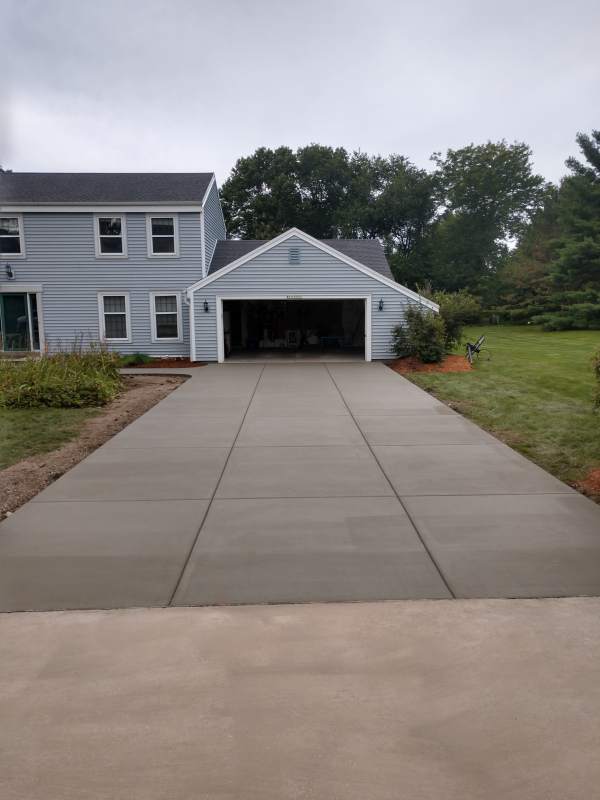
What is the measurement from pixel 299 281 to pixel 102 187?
829cm

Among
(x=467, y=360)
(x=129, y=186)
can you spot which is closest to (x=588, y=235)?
(x=467, y=360)

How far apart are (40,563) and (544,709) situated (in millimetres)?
3687

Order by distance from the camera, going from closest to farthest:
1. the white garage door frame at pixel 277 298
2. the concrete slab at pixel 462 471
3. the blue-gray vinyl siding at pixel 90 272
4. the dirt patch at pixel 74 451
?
1. the concrete slab at pixel 462 471
2. the dirt patch at pixel 74 451
3. the white garage door frame at pixel 277 298
4. the blue-gray vinyl siding at pixel 90 272

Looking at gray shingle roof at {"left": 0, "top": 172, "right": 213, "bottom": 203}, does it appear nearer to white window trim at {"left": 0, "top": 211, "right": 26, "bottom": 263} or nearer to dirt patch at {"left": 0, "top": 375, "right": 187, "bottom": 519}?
white window trim at {"left": 0, "top": 211, "right": 26, "bottom": 263}

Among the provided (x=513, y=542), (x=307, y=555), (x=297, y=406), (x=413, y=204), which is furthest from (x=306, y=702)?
(x=413, y=204)

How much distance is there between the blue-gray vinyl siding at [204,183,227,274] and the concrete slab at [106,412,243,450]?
12.1 m

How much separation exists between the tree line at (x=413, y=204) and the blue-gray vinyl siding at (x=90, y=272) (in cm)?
2344

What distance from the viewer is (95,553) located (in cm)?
489

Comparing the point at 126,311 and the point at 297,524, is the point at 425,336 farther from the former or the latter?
the point at 297,524

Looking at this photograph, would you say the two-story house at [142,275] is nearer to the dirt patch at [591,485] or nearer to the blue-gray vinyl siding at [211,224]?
the blue-gray vinyl siding at [211,224]

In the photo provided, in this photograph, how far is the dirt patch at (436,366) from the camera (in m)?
17.4

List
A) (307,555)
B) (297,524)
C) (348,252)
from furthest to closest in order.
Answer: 1. (348,252)
2. (297,524)
3. (307,555)

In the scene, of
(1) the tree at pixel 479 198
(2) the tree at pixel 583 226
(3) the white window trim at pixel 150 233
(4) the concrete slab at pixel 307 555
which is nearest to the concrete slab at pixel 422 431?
(4) the concrete slab at pixel 307 555

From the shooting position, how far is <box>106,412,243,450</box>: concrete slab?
876cm
